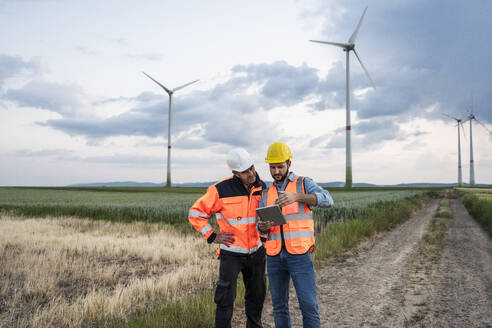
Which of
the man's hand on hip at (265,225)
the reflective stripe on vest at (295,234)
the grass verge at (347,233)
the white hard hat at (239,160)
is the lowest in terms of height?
the grass verge at (347,233)

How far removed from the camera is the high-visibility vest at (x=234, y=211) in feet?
12.4

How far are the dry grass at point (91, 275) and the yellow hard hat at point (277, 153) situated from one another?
126 inches

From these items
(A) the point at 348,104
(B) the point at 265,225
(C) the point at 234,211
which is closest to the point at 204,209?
(C) the point at 234,211

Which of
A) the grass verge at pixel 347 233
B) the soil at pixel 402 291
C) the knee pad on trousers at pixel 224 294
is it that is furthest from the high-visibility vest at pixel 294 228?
the grass verge at pixel 347 233

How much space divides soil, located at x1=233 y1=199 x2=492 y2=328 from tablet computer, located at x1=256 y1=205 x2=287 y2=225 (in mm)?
2461

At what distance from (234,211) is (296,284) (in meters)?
1.01

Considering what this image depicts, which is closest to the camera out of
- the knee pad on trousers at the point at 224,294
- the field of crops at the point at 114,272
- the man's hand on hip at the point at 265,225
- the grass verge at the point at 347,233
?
the man's hand on hip at the point at 265,225

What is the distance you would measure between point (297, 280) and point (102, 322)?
314cm

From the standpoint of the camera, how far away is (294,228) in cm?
351

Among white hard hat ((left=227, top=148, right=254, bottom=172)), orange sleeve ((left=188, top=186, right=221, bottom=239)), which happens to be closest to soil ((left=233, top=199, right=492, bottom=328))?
orange sleeve ((left=188, top=186, right=221, bottom=239))

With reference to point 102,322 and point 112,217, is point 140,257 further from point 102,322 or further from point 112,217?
point 112,217

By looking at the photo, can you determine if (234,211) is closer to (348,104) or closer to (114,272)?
(114,272)

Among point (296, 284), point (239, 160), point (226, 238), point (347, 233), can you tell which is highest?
point (239, 160)

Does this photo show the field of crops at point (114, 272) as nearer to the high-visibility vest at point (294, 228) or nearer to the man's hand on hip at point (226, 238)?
the man's hand on hip at point (226, 238)
